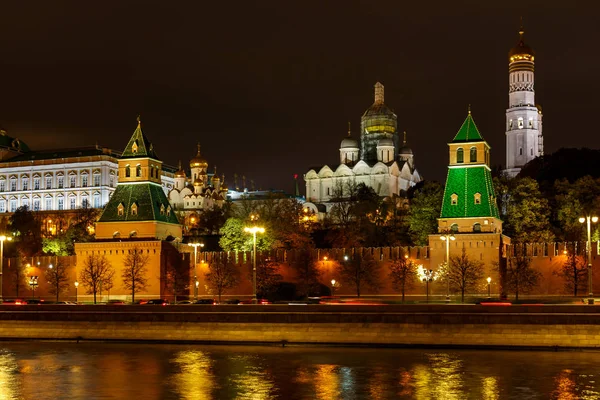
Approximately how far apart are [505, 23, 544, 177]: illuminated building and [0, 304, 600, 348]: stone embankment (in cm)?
8352

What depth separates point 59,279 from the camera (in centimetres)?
7594

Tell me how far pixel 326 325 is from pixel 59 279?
4090 cm

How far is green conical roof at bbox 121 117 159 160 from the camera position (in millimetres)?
74500

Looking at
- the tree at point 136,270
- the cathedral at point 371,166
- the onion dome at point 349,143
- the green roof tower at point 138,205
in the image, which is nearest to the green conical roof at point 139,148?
the green roof tower at point 138,205

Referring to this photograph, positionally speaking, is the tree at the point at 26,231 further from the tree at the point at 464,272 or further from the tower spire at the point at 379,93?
the tree at the point at 464,272

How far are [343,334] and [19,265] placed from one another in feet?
160

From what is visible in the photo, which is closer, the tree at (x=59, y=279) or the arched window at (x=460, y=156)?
the arched window at (x=460, y=156)

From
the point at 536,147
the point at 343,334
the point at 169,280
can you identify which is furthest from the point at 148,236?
the point at 536,147

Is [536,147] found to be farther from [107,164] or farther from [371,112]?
[107,164]

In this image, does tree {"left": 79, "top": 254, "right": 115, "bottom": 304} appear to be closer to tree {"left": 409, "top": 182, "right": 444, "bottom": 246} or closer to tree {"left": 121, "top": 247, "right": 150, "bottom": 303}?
tree {"left": 121, "top": 247, "right": 150, "bottom": 303}

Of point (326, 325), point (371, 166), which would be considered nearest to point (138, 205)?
point (326, 325)

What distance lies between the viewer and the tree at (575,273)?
63.7m

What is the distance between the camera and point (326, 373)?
33938 mm

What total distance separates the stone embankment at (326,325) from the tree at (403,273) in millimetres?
23807
